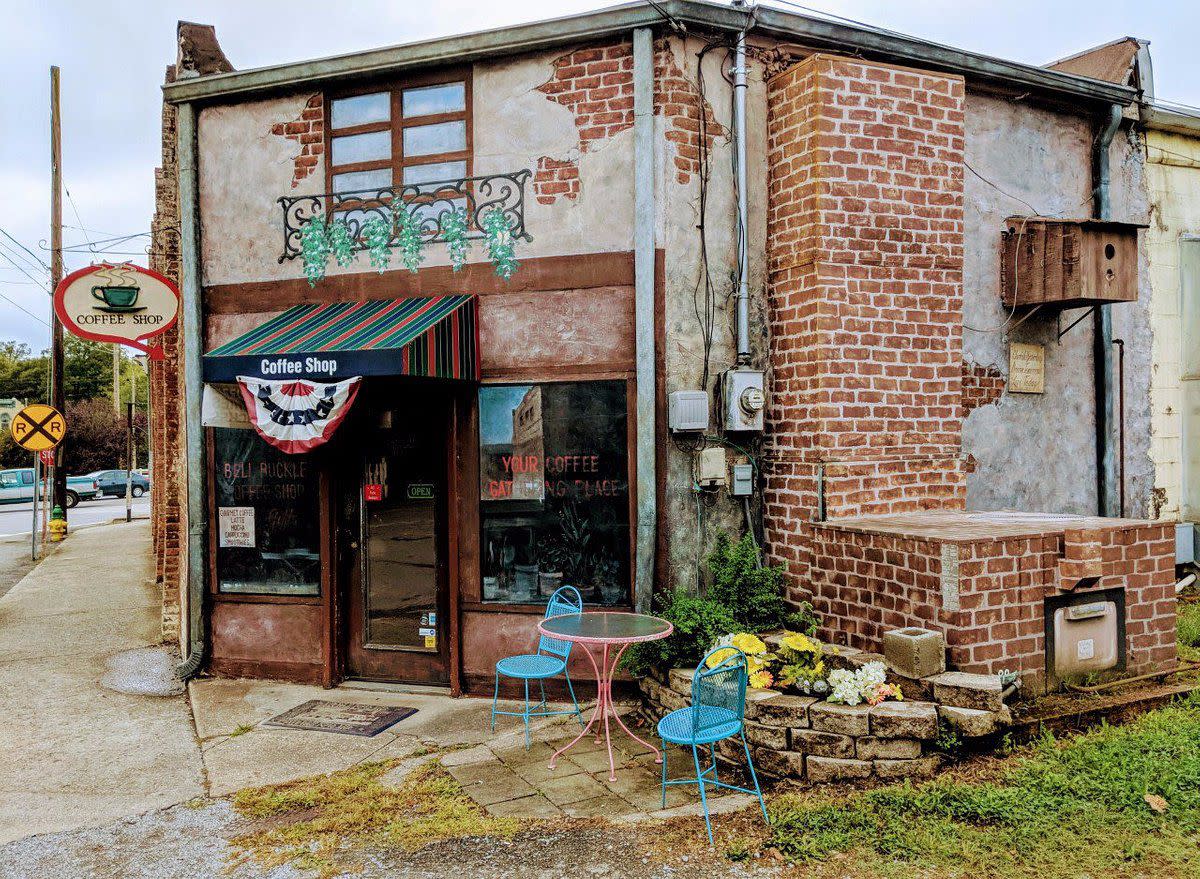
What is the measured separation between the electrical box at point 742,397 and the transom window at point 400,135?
282cm

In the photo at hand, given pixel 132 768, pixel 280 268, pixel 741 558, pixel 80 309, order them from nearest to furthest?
1. pixel 132 768
2. pixel 741 558
3. pixel 280 268
4. pixel 80 309

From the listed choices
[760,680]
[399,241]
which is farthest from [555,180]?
[760,680]

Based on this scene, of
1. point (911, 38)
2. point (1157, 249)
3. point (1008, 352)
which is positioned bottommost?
point (1008, 352)

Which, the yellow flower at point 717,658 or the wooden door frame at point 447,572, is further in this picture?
the wooden door frame at point 447,572

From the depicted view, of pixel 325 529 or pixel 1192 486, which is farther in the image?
pixel 1192 486

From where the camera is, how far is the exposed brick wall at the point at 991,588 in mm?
5566

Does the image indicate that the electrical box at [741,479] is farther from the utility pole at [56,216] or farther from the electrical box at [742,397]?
the utility pole at [56,216]

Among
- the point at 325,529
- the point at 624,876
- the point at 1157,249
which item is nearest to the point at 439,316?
the point at 325,529

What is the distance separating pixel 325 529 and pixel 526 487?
1899 mm

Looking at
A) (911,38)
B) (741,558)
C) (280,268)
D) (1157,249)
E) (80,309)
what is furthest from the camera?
(1157,249)

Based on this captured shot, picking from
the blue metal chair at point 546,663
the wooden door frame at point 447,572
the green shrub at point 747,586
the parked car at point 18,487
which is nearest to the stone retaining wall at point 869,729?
the green shrub at point 747,586

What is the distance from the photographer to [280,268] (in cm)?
A: 772

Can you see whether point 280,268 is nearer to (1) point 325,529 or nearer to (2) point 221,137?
(2) point 221,137

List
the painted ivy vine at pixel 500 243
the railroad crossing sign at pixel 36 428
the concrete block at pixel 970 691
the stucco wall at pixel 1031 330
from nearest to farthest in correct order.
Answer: the concrete block at pixel 970 691
the painted ivy vine at pixel 500 243
the stucco wall at pixel 1031 330
the railroad crossing sign at pixel 36 428
